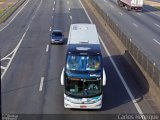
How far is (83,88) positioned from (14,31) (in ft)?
108

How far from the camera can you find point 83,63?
82.8ft

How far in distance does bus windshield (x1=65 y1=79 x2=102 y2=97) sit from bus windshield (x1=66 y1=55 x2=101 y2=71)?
936 mm

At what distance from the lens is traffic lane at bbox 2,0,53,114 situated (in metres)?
26.1

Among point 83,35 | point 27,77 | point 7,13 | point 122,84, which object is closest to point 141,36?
point 122,84

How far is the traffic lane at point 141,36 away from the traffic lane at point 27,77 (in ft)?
36.6

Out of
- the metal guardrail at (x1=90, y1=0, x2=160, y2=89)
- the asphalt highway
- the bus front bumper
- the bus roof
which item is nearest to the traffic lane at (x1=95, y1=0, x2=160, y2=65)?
the metal guardrail at (x1=90, y1=0, x2=160, y2=89)

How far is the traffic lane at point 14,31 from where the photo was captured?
44.5 m

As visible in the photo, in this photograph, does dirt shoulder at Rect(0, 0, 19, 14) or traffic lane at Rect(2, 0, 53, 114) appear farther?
dirt shoulder at Rect(0, 0, 19, 14)

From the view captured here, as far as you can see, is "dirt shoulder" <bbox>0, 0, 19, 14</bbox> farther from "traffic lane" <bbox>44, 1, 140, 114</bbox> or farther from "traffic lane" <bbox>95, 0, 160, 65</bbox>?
"traffic lane" <bbox>44, 1, 140, 114</bbox>

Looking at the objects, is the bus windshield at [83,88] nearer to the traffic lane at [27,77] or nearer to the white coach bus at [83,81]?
the white coach bus at [83,81]

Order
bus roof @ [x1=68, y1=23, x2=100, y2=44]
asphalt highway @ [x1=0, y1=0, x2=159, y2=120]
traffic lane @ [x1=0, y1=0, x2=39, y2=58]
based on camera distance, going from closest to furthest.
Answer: asphalt highway @ [x1=0, y1=0, x2=159, y2=120]
bus roof @ [x1=68, y1=23, x2=100, y2=44]
traffic lane @ [x1=0, y1=0, x2=39, y2=58]

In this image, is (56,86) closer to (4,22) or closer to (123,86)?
(123,86)

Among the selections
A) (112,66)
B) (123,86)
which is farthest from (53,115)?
(112,66)

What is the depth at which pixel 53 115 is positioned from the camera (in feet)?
80.6
